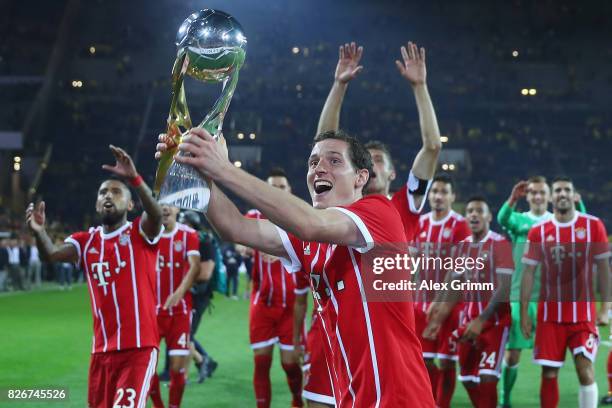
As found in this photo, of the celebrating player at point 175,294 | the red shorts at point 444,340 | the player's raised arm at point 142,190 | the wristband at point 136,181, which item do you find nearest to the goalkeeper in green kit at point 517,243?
the red shorts at point 444,340

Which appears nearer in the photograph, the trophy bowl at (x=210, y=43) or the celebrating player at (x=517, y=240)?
the trophy bowl at (x=210, y=43)

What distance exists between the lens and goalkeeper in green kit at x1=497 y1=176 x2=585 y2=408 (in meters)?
8.14

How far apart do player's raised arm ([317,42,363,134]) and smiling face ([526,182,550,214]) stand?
12.8ft

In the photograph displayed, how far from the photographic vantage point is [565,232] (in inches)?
289

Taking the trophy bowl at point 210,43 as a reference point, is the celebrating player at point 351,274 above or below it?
below

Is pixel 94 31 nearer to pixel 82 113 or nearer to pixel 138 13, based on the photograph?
pixel 138 13

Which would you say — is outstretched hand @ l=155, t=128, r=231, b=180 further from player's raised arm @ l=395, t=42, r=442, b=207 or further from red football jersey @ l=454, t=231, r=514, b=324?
red football jersey @ l=454, t=231, r=514, b=324

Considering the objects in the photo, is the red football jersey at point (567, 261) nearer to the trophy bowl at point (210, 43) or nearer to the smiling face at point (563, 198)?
the smiling face at point (563, 198)

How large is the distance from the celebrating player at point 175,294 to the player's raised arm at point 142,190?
87.9 inches

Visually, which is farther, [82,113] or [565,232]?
[82,113]

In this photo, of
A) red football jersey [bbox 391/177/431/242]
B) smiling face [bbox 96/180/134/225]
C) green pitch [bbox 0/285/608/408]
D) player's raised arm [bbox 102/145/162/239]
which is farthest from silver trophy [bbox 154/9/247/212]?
green pitch [bbox 0/285/608/408]

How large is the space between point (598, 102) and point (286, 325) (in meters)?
36.6

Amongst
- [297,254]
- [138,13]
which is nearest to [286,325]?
[297,254]

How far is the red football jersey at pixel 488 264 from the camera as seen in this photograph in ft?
23.7
